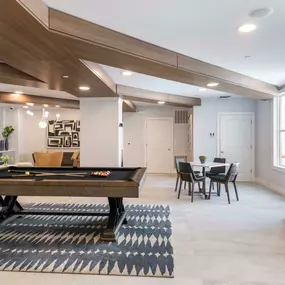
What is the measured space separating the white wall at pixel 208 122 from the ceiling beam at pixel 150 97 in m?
0.32

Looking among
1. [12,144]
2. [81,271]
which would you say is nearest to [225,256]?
[81,271]

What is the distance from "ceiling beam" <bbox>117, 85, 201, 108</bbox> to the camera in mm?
6377

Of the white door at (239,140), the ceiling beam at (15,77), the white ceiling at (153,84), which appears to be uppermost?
the white ceiling at (153,84)

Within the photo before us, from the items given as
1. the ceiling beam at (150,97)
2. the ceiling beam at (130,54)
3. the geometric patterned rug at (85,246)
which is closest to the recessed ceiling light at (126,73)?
the ceiling beam at (130,54)

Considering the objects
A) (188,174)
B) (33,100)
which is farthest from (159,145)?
(33,100)

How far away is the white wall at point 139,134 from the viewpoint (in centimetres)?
1017

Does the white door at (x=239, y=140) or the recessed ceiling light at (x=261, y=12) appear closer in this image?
the recessed ceiling light at (x=261, y=12)

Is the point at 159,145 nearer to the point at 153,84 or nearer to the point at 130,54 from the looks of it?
the point at 153,84

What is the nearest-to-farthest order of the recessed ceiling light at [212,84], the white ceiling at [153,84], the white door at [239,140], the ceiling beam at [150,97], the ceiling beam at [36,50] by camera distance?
the ceiling beam at [36,50] < the recessed ceiling light at [212,84] < the white ceiling at [153,84] < the ceiling beam at [150,97] < the white door at [239,140]

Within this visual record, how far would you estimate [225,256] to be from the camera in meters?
3.14

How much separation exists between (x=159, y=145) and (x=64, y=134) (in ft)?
12.7

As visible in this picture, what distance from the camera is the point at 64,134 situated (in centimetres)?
1120

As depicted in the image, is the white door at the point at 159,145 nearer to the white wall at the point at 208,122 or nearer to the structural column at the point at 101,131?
the white wall at the point at 208,122

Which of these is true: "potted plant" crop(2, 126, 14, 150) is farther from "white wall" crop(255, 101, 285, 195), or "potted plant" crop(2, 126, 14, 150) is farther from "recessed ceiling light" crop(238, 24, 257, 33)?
"recessed ceiling light" crop(238, 24, 257, 33)
